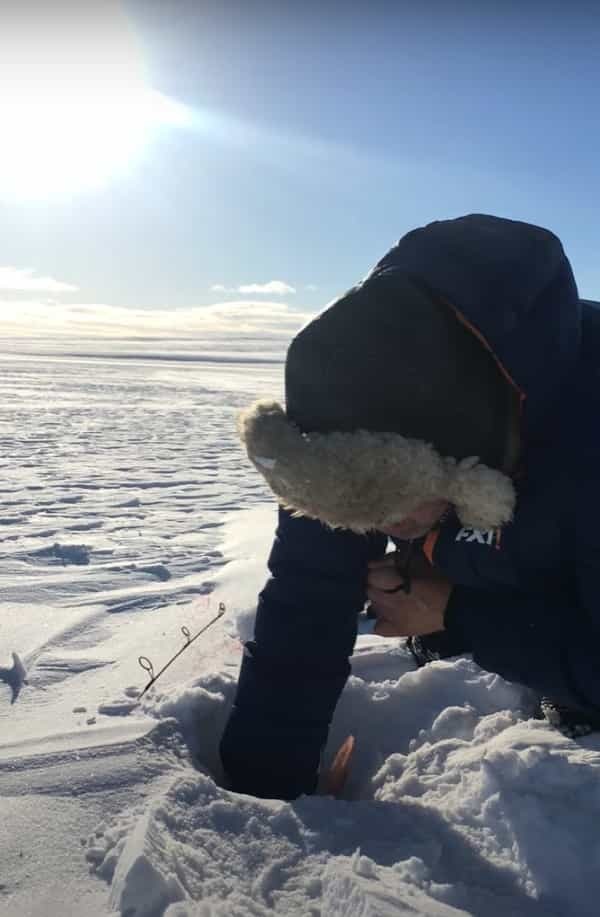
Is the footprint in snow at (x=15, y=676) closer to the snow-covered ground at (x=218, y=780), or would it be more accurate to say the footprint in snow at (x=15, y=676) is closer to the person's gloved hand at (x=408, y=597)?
the snow-covered ground at (x=218, y=780)

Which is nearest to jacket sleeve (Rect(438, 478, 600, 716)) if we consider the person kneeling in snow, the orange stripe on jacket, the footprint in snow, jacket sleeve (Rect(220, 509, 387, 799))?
the person kneeling in snow

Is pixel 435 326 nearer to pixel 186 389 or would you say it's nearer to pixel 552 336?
pixel 552 336

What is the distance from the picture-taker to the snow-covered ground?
3.46ft

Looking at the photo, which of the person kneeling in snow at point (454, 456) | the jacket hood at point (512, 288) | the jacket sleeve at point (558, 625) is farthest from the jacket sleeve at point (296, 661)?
the jacket hood at point (512, 288)

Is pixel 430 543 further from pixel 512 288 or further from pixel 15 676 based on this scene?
pixel 15 676

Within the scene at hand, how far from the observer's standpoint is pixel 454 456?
46.6 inches

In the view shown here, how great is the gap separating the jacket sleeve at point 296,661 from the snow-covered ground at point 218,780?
117 mm

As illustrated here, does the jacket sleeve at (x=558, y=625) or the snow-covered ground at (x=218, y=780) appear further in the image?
the jacket sleeve at (x=558, y=625)

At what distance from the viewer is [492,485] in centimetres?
117

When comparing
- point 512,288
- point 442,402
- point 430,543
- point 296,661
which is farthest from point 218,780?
point 512,288

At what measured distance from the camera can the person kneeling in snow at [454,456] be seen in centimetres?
113

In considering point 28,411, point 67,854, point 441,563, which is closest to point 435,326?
point 441,563

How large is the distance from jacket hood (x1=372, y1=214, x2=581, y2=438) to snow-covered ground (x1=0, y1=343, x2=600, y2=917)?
26.5 inches

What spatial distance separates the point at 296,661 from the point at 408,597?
28cm
